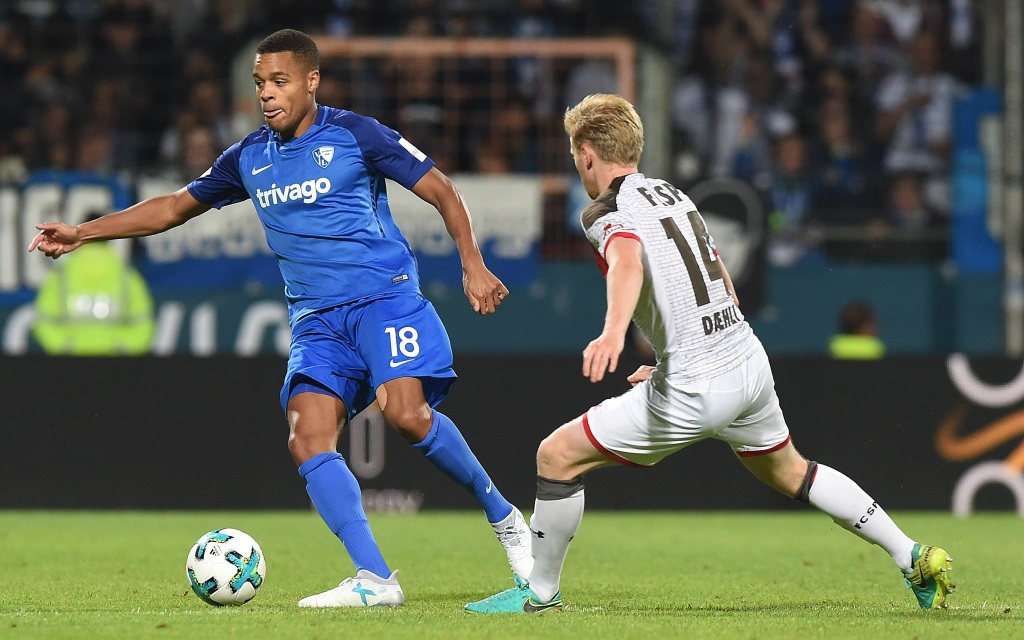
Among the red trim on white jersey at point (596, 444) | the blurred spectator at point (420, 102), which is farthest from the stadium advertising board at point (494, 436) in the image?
the red trim on white jersey at point (596, 444)

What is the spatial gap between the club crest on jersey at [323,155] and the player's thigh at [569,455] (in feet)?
4.63

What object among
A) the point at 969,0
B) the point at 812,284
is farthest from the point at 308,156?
the point at 969,0

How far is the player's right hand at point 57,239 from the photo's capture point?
6336 mm

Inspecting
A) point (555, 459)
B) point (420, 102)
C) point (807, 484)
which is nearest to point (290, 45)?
point (555, 459)

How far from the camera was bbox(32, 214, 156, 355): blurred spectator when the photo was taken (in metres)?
12.3

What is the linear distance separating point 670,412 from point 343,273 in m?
1.42

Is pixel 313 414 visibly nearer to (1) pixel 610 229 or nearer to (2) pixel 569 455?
(2) pixel 569 455

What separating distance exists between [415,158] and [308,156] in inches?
16.2

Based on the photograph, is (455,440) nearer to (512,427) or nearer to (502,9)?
(512,427)

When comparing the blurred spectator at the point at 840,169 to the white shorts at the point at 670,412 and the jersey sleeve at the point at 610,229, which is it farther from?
the jersey sleeve at the point at 610,229

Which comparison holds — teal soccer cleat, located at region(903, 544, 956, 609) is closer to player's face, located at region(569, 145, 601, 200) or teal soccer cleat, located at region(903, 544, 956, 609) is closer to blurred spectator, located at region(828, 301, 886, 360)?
player's face, located at region(569, 145, 601, 200)

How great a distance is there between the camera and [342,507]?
18.9 feet

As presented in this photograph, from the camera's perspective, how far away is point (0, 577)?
7078 millimetres

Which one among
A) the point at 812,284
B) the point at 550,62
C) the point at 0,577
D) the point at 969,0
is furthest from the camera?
the point at 969,0
